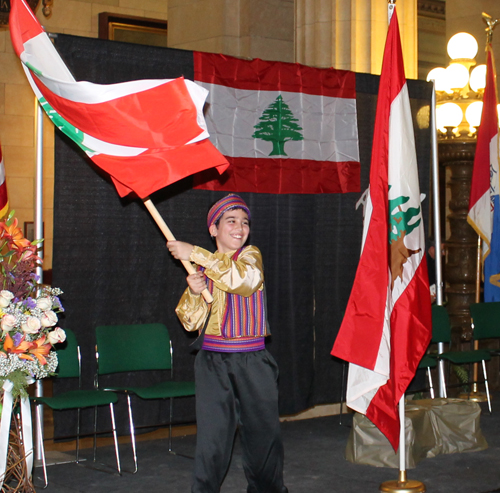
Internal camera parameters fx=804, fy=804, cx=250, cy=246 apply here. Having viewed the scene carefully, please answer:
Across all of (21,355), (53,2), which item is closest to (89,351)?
(21,355)

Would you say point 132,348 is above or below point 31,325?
below

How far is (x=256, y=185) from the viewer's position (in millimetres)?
6504

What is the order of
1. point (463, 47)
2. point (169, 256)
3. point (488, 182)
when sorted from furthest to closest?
point (463, 47) → point (488, 182) → point (169, 256)

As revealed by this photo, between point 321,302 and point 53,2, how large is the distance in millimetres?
5699

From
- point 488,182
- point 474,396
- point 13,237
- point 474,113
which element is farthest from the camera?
point 474,113

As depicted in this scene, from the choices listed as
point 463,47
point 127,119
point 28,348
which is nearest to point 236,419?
point 28,348

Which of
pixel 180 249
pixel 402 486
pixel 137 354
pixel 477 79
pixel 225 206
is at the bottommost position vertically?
pixel 402 486

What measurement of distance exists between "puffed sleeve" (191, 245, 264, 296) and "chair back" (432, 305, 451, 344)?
3.41 meters

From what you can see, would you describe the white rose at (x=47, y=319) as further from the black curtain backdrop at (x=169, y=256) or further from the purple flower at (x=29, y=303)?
the black curtain backdrop at (x=169, y=256)

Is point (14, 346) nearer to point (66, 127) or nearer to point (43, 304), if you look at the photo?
point (43, 304)

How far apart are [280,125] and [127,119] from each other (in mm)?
2578

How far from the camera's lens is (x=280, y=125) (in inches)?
259

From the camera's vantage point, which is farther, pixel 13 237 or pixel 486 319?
pixel 486 319

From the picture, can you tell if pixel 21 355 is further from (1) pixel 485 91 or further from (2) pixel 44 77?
(1) pixel 485 91
